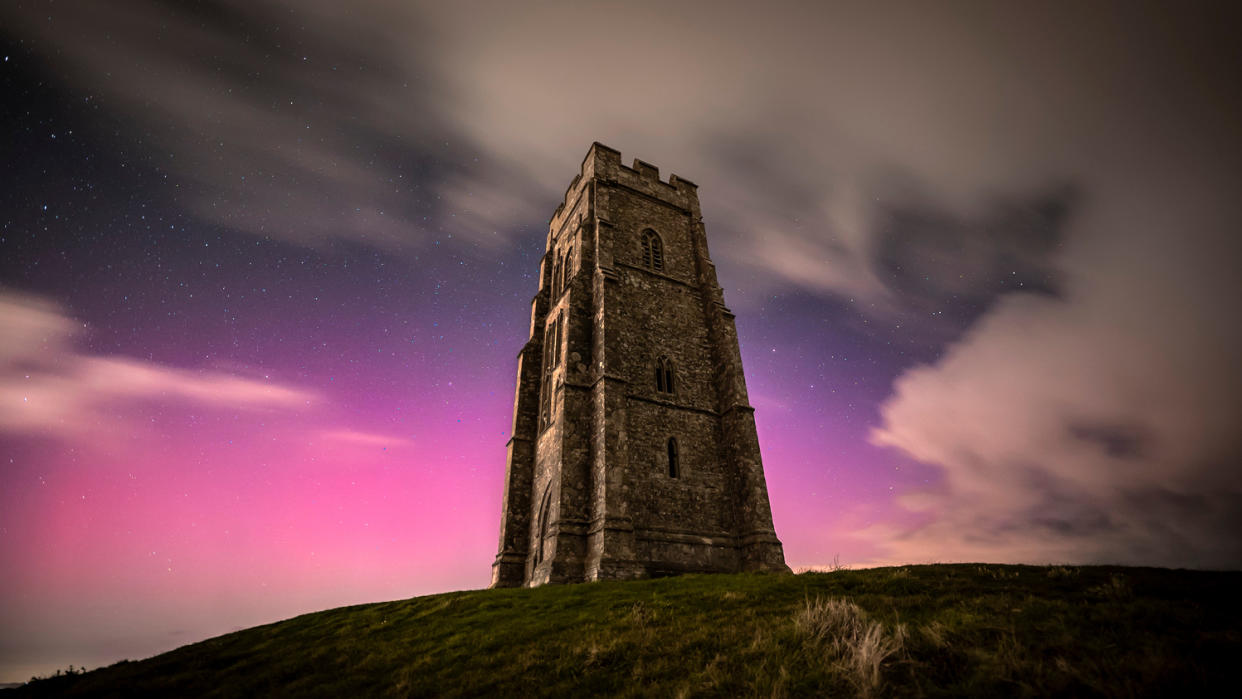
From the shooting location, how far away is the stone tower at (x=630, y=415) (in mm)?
18141

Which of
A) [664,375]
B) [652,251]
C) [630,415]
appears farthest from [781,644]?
[652,251]

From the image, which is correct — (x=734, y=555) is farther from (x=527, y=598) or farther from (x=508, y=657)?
(x=508, y=657)

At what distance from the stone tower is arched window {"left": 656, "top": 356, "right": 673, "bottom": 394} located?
65 millimetres

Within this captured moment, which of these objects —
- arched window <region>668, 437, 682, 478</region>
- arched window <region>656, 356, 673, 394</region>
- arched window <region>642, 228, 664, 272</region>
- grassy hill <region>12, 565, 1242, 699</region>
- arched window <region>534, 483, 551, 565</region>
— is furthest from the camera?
arched window <region>642, 228, 664, 272</region>

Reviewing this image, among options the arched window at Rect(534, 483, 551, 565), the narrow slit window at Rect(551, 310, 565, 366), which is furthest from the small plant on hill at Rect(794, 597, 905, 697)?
the narrow slit window at Rect(551, 310, 565, 366)

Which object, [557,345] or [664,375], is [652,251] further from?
[664,375]

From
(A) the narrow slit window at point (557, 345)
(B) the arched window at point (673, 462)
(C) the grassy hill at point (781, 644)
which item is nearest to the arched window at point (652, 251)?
(A) the narrow slit window at point (557, 345)

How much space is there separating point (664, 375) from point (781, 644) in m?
16.0

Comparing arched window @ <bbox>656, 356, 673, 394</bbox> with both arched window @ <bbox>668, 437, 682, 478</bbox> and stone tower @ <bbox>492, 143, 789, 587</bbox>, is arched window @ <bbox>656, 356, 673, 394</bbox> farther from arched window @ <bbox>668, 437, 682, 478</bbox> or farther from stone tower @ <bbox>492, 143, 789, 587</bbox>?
arched window @ <bbox>668, 437, 682, 478</bbox>

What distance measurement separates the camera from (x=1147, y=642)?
16.9 feet

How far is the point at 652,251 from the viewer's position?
26469mm

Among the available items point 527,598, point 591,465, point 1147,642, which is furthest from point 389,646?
point 1147,642

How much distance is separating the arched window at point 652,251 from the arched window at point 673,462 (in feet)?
30.9

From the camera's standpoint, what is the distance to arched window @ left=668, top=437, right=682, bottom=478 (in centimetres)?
2009
